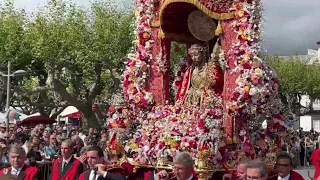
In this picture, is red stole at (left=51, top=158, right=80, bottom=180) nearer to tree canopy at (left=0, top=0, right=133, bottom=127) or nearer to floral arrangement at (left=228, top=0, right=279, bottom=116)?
floral arrangement at (left=228, top=0, right=279, bottom=116)

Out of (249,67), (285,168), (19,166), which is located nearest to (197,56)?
(249,67)

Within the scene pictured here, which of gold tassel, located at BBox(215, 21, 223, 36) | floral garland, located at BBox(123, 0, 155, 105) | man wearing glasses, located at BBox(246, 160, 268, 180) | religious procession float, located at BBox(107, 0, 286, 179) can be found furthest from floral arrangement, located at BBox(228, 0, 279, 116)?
man wearing glasses, located at BBox(246, 160, 268, 180)

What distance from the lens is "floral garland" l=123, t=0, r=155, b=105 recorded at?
10.4 metres

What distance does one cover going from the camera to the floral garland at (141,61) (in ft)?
34.1

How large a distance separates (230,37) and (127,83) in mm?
2252

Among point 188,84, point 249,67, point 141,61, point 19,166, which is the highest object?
point 141,61

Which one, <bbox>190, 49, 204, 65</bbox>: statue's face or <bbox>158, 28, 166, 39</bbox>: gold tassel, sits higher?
<bbox>158, 28, 166, 39</bbox>: gold tassel

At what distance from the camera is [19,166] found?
7684mm

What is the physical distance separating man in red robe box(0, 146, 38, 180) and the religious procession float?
2283mm

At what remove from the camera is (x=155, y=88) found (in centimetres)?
1045

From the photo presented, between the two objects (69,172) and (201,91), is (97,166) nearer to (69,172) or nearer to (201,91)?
(69,172)

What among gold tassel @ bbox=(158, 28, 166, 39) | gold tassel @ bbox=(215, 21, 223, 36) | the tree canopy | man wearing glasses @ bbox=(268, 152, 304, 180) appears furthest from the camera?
the tree canopy

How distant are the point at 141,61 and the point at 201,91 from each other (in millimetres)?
1257

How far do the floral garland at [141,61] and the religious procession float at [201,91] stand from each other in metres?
0.02
